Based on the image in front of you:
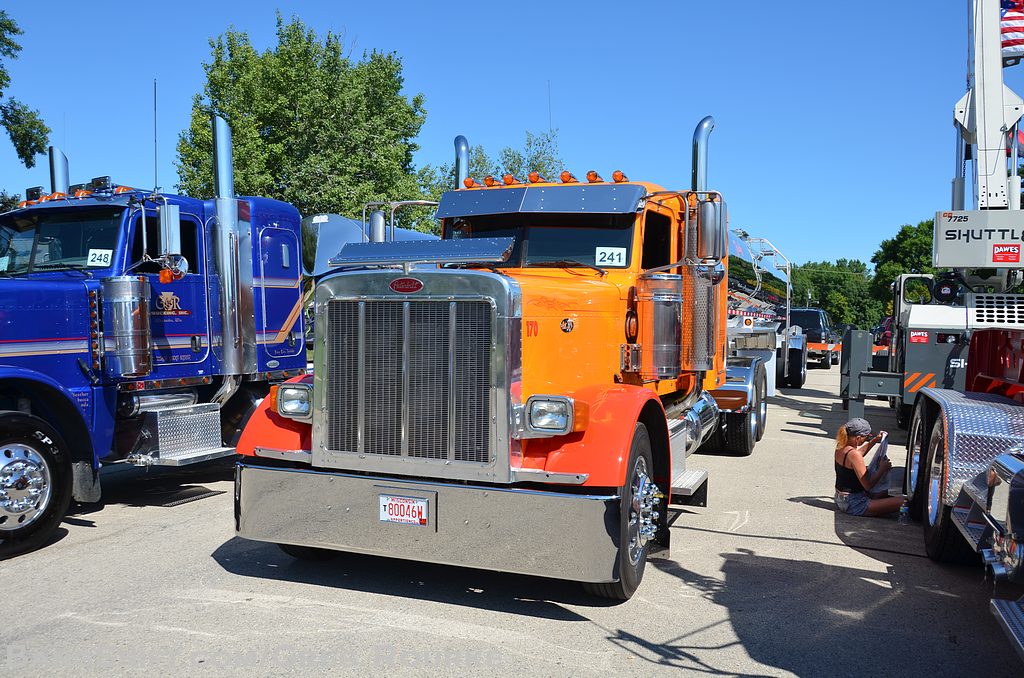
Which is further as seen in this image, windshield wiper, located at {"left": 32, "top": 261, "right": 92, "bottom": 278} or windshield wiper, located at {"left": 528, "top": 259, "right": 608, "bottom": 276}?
windshield wiper, located at {"left": 32, "top": 261, "right": 92, "bottom": 278}

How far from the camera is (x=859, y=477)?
722cm

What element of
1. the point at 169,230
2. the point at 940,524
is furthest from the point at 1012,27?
the point at 169,230

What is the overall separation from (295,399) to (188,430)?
9.96 feet

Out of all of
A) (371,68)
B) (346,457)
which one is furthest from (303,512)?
(371,68)

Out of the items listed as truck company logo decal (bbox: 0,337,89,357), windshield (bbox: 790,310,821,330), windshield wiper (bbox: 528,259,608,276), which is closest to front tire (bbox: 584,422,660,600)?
windshield wiper (bbox: 528,259,608,276)

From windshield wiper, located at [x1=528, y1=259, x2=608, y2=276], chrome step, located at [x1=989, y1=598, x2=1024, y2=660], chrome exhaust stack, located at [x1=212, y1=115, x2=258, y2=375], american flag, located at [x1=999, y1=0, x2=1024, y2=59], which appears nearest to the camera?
chrome step, located at [x1=989, y1=598, x2=1024, y2=660]

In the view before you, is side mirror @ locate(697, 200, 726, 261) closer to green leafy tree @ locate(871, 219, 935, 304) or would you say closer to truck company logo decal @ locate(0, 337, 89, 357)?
truck company logo decal @ locate(0, 337, 89, 357)

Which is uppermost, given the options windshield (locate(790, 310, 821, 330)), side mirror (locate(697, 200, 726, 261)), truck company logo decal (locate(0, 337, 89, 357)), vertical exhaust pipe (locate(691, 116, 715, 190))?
vertical exhaust pipe (locate(691, 116, 715, 190))

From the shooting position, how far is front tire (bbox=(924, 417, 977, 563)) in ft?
18.3

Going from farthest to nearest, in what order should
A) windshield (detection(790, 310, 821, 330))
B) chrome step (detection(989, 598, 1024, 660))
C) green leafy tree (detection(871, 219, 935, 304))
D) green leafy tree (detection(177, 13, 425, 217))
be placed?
green leafy tree (detection(871, 219, 935, 304)) < windshield (detection(790, 310, 821, 330)) < green leafy tree (detection(177, 13, 425, 217)) < chrome step (detection(989, 598, 1024, 660))

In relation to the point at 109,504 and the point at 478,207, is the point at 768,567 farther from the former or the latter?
the point at 109,504

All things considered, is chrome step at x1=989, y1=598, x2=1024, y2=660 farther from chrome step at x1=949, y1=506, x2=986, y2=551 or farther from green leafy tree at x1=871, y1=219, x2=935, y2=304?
green leafy tree at x1=871, y1=219, x2=935, y2=304

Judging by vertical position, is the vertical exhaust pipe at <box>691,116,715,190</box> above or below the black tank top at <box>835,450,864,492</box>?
above

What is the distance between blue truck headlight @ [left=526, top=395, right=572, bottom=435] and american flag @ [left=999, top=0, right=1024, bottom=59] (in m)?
5.73
